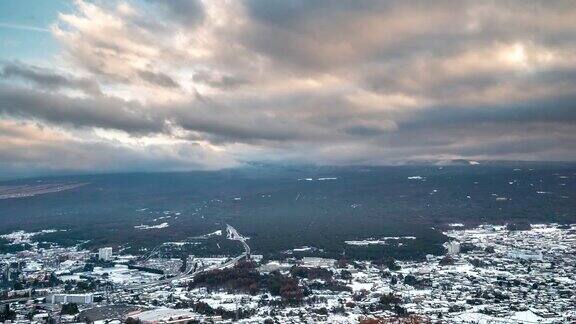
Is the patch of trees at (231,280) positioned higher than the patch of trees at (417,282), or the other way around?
the patch of trees at (231,280)

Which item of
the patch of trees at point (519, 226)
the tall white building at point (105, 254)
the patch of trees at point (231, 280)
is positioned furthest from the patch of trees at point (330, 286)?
the patch of trees at point (519, 226)

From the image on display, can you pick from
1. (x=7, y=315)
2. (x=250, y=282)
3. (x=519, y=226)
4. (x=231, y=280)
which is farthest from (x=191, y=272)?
(x=519, y=226)

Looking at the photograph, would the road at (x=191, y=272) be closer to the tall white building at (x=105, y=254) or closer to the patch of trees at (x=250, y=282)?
the patch of trees at (x=250, y=282)

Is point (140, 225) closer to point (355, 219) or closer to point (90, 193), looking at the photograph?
point (355, 219)

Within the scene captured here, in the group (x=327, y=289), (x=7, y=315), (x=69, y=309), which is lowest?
(x=327, y=289)

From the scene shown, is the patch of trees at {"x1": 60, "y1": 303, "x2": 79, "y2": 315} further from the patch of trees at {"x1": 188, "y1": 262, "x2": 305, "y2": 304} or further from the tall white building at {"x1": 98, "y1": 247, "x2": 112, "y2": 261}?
the tall white building at {"x1": 98, "y1": 247, "x2": 112, "y2": 261}

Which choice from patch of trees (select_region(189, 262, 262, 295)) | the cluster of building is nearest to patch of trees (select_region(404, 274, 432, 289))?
the cluster of building

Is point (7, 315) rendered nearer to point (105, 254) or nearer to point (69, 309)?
point (69, 309)

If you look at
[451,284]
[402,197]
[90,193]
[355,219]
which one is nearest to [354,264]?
[451,284]
